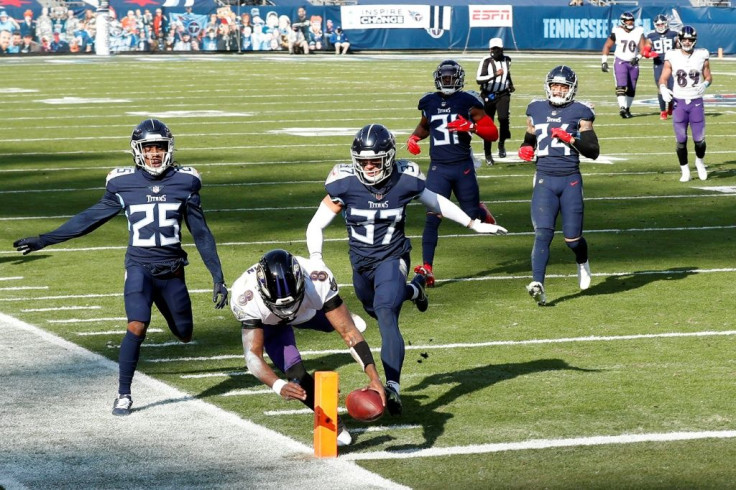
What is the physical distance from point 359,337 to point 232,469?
1200 mm

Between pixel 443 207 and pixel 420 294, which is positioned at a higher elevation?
pixel 443 207

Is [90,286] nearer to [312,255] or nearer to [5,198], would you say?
Answer: [312,255]

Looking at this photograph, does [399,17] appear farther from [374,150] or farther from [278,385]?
[278,385]

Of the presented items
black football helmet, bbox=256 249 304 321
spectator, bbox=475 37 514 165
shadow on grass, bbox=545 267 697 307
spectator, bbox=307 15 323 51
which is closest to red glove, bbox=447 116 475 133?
shadow on grass, bbox=545 267 697 307

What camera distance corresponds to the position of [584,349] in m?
10.1

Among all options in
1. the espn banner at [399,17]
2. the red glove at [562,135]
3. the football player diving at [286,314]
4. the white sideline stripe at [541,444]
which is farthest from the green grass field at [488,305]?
the espn banner at [399,17]

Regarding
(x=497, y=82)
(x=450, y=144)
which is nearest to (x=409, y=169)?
(x=450, y=144)

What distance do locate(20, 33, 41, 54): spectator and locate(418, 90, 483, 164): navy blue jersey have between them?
4677 cm

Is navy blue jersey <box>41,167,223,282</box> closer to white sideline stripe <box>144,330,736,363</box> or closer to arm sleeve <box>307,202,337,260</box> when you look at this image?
arm sleeve <box>307,202,337,260</box>

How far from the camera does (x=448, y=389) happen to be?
8992 millimetres

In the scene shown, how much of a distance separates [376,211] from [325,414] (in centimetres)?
184

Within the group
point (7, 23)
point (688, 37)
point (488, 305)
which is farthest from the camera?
point (7, 23)

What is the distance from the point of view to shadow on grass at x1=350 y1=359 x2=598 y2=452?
7.95 metres

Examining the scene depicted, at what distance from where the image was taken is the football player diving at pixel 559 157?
472 inches
